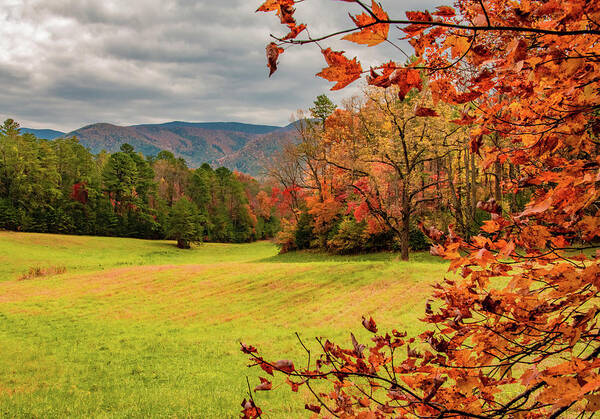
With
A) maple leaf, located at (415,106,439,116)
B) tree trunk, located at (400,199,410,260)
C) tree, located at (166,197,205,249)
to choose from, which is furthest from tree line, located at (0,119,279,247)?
maple leaf, located at (415,106,439,116)

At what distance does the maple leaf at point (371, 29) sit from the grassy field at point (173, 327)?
4.48 meters

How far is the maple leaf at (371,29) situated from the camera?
2.22 feet

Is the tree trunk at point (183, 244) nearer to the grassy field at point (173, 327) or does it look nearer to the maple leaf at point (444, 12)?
the grassy field at point (173, 327)

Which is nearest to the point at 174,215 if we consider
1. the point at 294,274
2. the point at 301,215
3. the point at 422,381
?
the point at 301,215

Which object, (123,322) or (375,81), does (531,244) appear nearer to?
(375,81)

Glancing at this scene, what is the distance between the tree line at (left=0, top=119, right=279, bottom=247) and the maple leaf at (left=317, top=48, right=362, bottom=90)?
42.3 metres

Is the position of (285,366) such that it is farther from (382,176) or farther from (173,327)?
(382,176)

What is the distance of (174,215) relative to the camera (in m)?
41.2

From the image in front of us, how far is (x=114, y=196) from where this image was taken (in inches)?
1871

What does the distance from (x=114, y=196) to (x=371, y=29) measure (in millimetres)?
53507

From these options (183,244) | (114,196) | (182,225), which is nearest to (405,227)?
(182,225)

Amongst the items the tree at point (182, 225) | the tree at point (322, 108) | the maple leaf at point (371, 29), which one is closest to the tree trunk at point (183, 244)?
the tree at point (182, 225)

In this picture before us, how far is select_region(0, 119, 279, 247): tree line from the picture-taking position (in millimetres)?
39594

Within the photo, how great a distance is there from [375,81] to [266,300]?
11.4 meters
